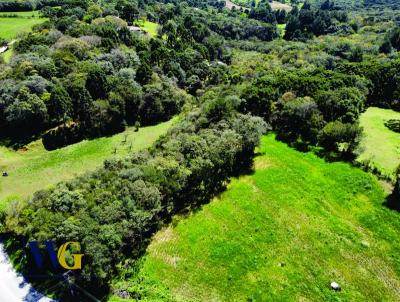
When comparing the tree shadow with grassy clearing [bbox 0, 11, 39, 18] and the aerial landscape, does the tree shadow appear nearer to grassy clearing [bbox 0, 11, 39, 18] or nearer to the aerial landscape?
the aerial landscape

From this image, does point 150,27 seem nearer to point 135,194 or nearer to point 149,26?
point 149,26

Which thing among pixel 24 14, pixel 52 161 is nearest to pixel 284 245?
pixel 52 161

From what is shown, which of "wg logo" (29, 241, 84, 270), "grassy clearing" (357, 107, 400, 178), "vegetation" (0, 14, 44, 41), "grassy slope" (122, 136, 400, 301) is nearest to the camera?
"wg logo" (29, 241, 84, 270)

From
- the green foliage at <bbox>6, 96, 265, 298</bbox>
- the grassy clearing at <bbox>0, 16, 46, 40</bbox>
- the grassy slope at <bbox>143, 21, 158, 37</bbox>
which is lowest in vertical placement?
the green foliage at <bbox>6, 96, 265, 298</bbox>

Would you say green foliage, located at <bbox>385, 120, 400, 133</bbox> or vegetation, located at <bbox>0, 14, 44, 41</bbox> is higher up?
vegetation, located at <bbox>0, 14, 44, 41</bbox>

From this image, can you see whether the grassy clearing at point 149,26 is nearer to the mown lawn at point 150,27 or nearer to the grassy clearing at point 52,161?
the mown lawn at point 150,27

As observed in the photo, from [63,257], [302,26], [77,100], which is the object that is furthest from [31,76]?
[302,26]

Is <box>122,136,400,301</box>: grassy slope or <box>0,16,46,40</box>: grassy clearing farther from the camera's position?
<box>0,16,46,40</box>: grassy clearing

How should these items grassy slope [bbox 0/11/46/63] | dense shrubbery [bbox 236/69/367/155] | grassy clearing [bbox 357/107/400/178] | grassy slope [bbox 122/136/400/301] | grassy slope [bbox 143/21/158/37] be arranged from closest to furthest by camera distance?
grassy slope [bbox 122/136/400/301] < grassy clearing [bbox 357/107/400/178] < dense shrubbery [bbox 236/69/367/155] < grassy slope [bbox 0/11/46/63] < grassy slope [bbox 143/21/158/37]

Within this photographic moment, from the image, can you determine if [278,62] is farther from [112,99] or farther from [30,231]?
[30,231]

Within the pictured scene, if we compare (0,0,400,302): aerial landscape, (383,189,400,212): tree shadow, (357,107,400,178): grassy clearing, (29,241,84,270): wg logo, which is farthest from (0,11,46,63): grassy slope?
(383,189,400,212): tree shadow
